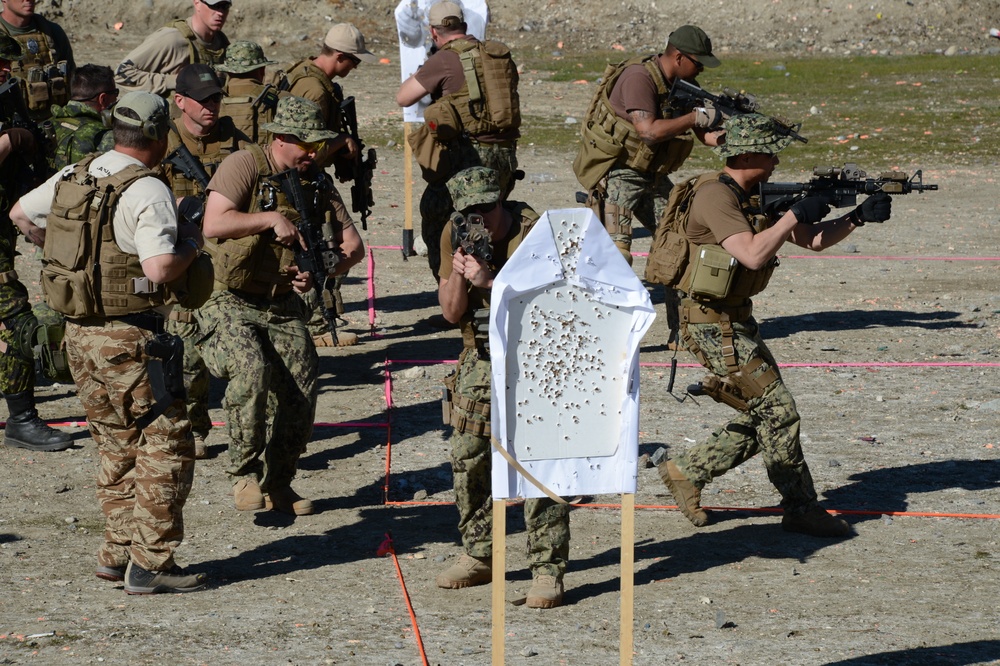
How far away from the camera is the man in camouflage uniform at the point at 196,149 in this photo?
7348mm

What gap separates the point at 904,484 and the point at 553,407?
11.4 ft

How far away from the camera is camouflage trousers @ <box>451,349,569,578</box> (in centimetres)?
588

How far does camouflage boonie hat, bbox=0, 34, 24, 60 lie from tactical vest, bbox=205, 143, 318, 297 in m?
2.66

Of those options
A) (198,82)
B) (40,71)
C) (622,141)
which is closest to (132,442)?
(198,82)

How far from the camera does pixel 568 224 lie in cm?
480

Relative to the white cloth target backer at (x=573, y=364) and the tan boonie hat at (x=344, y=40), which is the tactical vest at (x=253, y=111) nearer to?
the tan boonie hat at (x=344, y=40)

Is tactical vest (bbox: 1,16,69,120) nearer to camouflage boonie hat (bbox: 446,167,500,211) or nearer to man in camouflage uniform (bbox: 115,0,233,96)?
man in camouflage uniform (bbox: 115,0,233,96)

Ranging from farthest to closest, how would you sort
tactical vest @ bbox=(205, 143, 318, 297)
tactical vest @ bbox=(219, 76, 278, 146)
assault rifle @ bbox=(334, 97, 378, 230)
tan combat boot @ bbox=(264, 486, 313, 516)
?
assault rifle @ bbox=(334, 97, 378, 230) → tactical vest @ bbox=(219, 76, 278, 146) → tan combat boot @ bbox=(264, 486, 313, 516) → tactical vest @ bbox=(205, 143, 318, 297)

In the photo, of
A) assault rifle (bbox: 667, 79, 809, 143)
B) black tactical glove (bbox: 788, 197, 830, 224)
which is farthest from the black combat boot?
assault rifle (bbox: 667, 79, 809, 143)

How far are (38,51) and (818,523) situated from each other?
612cm

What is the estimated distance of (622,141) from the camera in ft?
31.8

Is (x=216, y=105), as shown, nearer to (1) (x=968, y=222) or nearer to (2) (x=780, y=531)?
(2) (x=780, y=531)

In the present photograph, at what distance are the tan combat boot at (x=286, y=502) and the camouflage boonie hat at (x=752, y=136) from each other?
287 cm

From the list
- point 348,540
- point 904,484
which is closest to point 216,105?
point 348,540
